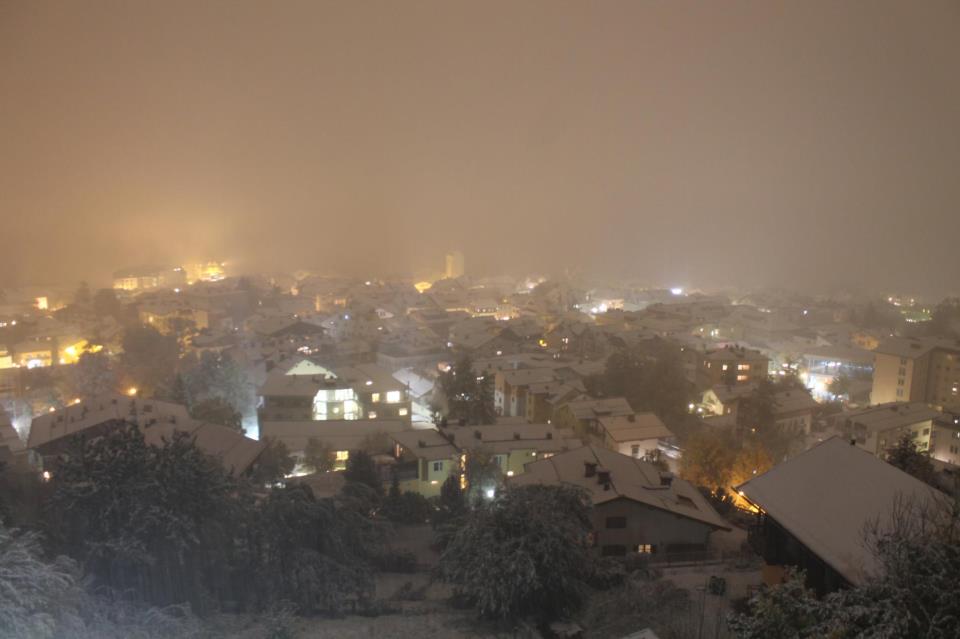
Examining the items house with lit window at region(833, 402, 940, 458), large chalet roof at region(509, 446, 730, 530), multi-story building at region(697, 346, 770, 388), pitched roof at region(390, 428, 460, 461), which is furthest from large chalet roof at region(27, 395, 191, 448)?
house with lit window at region(833, 402, 940, 458)

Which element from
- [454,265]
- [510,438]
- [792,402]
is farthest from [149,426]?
[454,265]

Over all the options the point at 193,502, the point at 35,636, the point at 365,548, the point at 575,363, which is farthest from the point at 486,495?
the point at 575,363

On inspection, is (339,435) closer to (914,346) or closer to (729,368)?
(729,368)

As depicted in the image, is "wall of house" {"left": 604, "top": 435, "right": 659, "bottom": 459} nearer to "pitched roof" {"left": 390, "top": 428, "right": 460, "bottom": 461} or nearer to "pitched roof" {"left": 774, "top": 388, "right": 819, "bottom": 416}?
"pitched roof" {"left": 390, "top": 428, "right": 460, "bottom": 461}

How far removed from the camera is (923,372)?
2144 cm

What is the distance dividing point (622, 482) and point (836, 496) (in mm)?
4013

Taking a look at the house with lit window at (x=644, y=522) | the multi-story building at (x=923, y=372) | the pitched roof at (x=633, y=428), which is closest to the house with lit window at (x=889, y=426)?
the multi-story building at (x=923, y=372)

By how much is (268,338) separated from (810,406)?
2100 centimetres

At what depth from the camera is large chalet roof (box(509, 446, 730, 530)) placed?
29.0ft

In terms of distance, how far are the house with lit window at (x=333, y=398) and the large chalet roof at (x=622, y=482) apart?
644 cm

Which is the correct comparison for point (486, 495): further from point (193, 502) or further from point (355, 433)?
point (193, 502)

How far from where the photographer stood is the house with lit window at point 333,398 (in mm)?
16469

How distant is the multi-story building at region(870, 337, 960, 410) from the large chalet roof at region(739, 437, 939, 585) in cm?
1878

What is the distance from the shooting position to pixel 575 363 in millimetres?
21781
